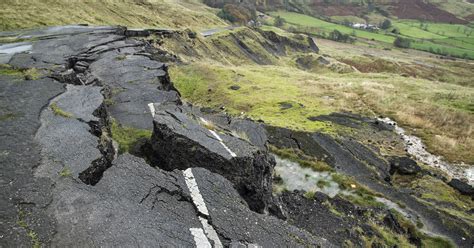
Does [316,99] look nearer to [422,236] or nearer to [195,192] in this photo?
[422,236]

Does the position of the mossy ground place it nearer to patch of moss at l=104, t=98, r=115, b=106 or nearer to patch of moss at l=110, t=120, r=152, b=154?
patch of moss at l=104, t=98, r=115, b=106

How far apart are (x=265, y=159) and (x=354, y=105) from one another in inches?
940

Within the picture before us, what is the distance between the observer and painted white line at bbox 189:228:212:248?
19.3ft

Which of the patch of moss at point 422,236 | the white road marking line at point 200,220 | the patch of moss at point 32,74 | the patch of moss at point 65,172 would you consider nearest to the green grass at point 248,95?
the patch of moss at point 422,236

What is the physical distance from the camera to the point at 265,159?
10.5 meters

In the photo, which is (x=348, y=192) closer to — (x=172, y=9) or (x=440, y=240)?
(x=440, y=240)

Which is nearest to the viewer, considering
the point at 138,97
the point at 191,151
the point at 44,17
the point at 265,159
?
the point at 191,151

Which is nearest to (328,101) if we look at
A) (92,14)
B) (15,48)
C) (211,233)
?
(15,48)

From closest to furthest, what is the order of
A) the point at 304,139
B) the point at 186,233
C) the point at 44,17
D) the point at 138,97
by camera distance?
the point at 186,233
the point at 138,97
the point at 304,139
the point at 44,17

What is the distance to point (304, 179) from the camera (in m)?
16.0

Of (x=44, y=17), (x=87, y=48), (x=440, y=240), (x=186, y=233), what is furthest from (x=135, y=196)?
(x=44, y=17)

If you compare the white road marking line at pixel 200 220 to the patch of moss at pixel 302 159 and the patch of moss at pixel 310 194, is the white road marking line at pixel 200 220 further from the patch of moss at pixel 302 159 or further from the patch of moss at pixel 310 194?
the patch of moss at pixel 302 159

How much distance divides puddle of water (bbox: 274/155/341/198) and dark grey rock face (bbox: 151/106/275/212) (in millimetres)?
5194

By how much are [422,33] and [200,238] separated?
17913cm
